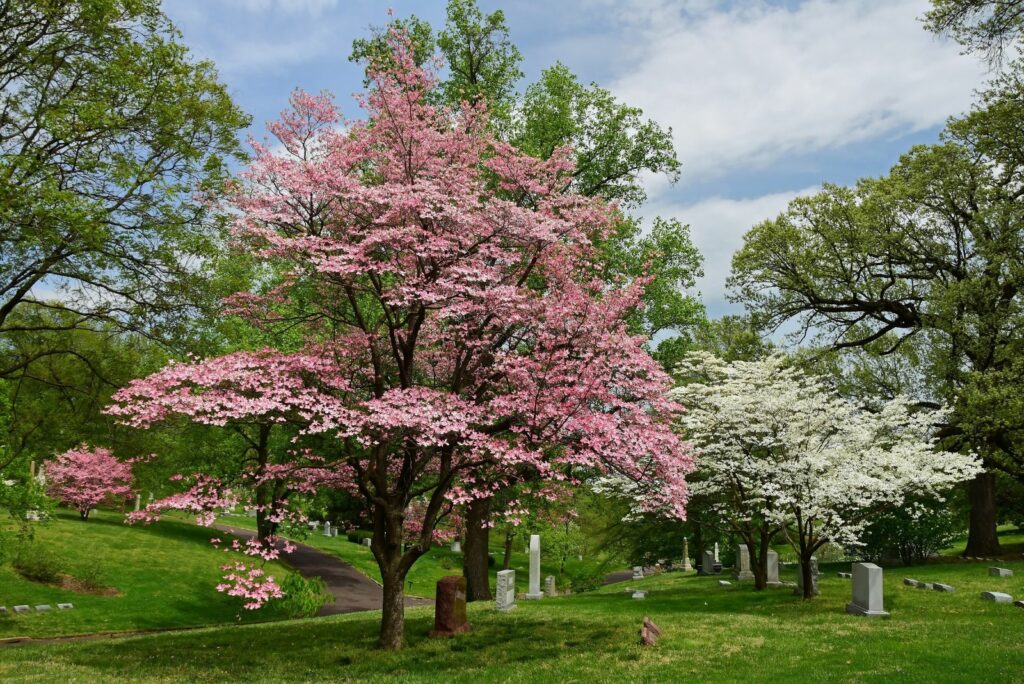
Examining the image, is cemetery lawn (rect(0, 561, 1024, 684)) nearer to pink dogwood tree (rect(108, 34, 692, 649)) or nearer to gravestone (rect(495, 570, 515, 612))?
gravestone (rect(495, 570, 515, 612))

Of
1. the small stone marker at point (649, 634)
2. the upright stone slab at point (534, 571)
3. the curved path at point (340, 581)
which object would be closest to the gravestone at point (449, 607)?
the small stone marker at point (649, 634)

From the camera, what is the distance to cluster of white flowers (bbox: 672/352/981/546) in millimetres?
21734

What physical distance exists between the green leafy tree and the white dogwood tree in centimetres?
618

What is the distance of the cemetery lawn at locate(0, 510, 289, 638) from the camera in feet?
90.6

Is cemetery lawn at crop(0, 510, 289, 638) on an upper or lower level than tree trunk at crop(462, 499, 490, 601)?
lower

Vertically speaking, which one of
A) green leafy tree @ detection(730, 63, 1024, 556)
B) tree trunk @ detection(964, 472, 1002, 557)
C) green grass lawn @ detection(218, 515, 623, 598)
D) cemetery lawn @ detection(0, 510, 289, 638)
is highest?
green leafy tree @ detection(730, 63, 1024, 556)

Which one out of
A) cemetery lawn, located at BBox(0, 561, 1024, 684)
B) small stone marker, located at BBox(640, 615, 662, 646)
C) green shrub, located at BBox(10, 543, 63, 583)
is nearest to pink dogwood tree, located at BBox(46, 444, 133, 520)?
green shrub, located at BBox(10, 543, 63, 583)

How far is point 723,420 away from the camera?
2389 centimetres

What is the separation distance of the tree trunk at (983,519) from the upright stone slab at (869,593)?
16.2m

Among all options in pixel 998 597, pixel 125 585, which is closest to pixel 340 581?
pixel 125 585

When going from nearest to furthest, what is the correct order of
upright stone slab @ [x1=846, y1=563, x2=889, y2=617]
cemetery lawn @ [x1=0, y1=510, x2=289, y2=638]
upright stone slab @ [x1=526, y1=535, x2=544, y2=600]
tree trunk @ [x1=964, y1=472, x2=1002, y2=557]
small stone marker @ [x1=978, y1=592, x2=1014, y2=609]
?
upright stone slab @ [x1=846, y1=563, x2=889, y2=617]
small stone marker @ [x1=978, y1=592, x2=1014, y2=609]
cemetery lawn @ [x1=0, y1=510, x2=289, y2=638]
upright stone slab @ [x1=526, y1=535, x2=544, y2=600]
tree trunk @ [x1=964, y1=472, x2=1002, y2=557]

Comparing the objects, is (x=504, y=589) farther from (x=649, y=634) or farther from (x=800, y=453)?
(x=800, y=453)

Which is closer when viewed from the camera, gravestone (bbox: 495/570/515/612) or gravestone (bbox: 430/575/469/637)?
gravestone (bbox: 430/575/469/637)

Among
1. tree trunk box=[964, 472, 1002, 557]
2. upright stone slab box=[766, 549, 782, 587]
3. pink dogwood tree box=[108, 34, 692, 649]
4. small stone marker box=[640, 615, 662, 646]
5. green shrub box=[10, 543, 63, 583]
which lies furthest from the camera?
tree trunk box=[964, 472, 1002, 557]
